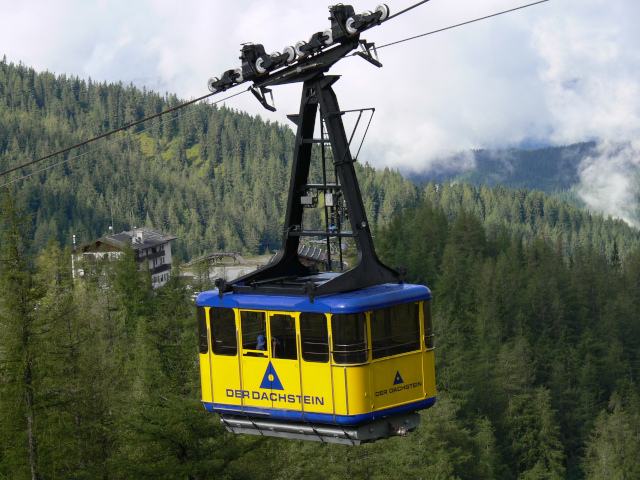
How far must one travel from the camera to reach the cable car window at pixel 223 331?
57.3 feet

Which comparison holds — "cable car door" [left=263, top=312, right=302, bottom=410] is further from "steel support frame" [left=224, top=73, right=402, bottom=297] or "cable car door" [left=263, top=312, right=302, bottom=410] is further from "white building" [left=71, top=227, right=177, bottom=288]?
"white building" [left=71, top=227, right=177, bottom=288]

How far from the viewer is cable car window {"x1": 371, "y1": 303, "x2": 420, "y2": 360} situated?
16.5 m

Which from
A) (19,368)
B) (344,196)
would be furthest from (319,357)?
(19,368)

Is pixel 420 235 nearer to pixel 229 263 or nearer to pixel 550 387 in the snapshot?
pixel 550 387

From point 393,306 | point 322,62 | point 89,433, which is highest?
point 322,62

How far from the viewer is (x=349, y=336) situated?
1608 cm

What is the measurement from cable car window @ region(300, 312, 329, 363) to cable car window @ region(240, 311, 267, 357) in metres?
0.87

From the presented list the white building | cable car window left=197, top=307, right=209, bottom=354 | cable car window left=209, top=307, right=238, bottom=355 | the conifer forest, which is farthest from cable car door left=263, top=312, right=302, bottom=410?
the white building

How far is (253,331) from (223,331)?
0.79m

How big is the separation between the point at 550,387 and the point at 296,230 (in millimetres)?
87660

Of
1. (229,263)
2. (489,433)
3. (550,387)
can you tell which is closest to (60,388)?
(489,433)

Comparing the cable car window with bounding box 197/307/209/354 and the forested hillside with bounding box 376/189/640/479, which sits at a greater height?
the cable car window with bounding box 197/307/209/354

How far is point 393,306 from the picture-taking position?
16.7m

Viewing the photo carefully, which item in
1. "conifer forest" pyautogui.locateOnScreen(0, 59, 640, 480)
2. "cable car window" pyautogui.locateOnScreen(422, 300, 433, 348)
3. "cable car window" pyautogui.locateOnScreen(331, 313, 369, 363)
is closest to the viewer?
"cable car window" pyautogui.locateOnScreen(331, 313, 369, 363)
